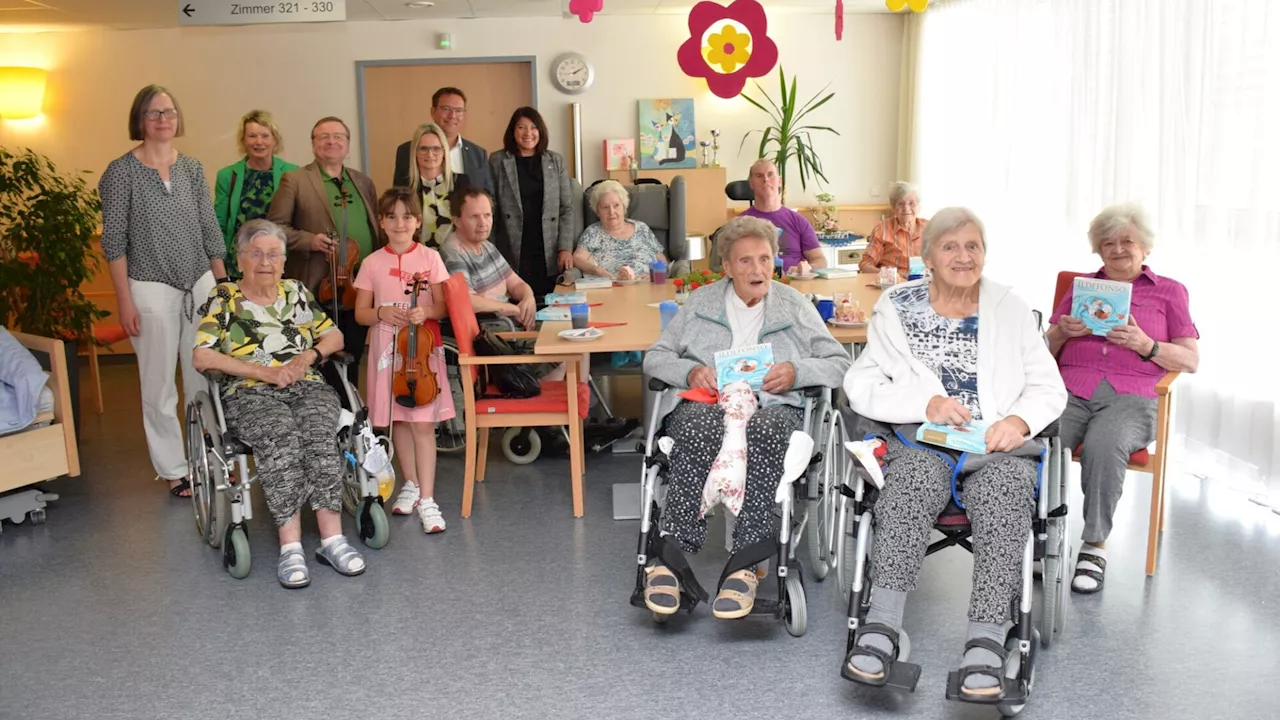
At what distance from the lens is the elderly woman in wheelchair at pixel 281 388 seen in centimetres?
359

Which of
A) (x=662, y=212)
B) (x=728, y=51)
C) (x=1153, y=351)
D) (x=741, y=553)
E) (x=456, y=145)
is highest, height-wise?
(x=728, y=51)

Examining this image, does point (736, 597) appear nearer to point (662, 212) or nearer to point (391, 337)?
point (391, 337)

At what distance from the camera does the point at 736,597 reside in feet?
9.75

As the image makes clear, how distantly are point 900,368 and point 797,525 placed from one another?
1.88 feet

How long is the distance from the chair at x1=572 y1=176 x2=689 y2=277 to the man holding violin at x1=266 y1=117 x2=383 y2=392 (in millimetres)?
1423

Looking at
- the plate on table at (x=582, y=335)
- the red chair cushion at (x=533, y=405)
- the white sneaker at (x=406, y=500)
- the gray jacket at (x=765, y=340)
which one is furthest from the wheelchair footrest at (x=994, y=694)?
the white sneaker at (x=406, y=500)

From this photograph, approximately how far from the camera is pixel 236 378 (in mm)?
3791

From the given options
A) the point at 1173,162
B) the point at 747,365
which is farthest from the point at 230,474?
the point at 1173,162

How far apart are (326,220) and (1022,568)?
325cm

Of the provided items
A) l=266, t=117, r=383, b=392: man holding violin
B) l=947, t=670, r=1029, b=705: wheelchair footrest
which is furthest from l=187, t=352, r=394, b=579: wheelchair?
l=947, t=670, r=1029, b=705: wheelchair footrest

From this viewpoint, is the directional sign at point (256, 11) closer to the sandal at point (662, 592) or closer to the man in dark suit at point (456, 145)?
the man in dark suit at point (456, 145)

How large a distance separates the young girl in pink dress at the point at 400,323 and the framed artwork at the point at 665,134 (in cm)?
457

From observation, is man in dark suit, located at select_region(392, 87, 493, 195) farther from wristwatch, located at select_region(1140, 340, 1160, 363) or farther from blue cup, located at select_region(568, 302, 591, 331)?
wristwatch, located at select_region(1140, 340, 1160, 363)

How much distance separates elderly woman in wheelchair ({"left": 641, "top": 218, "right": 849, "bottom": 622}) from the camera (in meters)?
3.05
